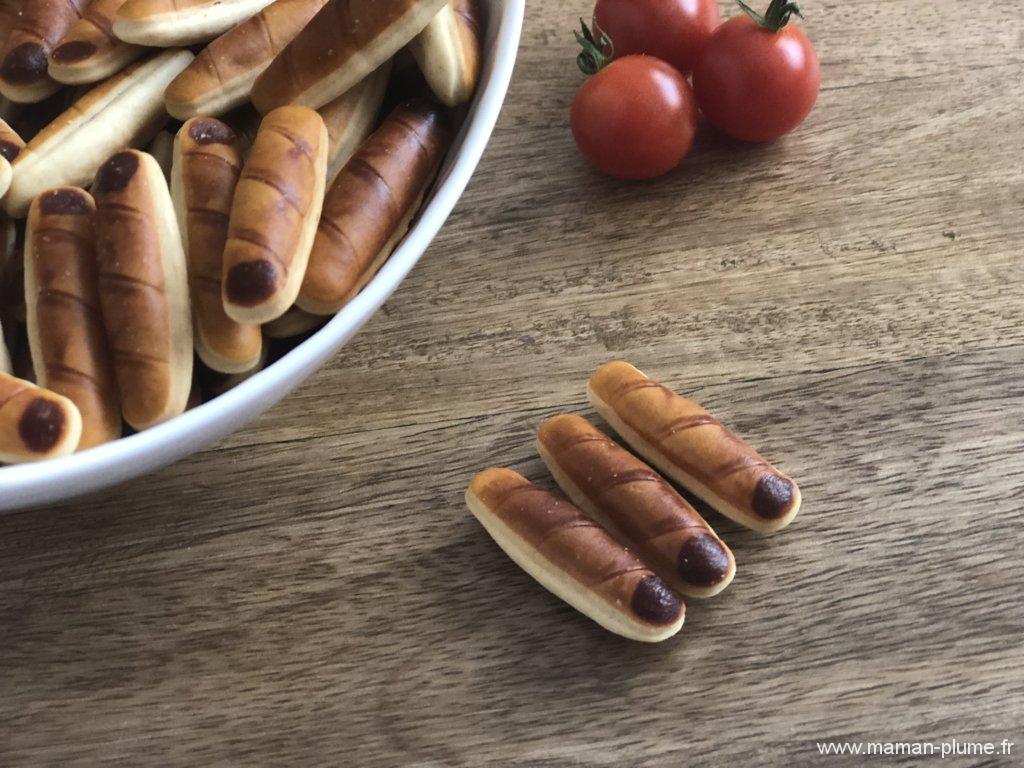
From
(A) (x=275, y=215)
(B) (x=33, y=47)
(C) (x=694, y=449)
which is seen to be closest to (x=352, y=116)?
(A) (x=275, y=215)

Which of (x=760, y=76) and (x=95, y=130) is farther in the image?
(x=760, y=76)

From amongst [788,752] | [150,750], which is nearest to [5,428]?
[150,750]

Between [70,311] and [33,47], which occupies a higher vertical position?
[33,47]

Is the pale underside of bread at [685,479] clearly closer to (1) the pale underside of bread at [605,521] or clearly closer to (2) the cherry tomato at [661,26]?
(1) the pale underside of bread at [605,521]

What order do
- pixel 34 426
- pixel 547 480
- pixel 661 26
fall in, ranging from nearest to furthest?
pixel 34 426
pixel 547 480
pixel 661 26

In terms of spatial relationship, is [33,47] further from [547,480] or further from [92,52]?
[547,480]

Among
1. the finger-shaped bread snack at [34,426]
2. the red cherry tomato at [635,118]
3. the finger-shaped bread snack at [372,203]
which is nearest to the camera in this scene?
the finger-shaped bread snack at [34,426]

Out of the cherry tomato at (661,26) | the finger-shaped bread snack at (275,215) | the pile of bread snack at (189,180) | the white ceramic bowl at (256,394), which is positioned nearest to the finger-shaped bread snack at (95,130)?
the pile of bread snack at (189,180)
